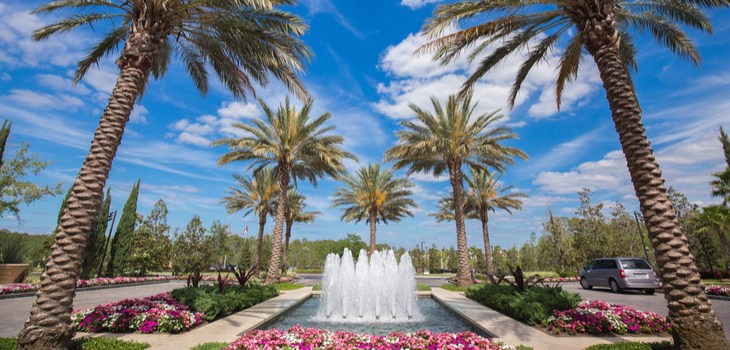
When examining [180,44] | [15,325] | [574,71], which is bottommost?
[15,325]

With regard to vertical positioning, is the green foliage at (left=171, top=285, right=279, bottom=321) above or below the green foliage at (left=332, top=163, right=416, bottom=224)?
below

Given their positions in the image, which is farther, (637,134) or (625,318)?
(625,318)

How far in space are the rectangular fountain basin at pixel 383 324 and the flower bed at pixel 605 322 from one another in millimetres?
1799

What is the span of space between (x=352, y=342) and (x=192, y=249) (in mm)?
31864

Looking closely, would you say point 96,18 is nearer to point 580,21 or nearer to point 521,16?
point 521,16

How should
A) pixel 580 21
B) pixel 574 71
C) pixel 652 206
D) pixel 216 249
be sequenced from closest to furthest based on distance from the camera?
pixel 652 206 < pixel 580 21 < pixel 574 71 < pixel 216 249

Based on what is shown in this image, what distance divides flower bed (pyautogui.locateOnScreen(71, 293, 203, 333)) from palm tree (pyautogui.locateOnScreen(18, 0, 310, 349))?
1966 mm

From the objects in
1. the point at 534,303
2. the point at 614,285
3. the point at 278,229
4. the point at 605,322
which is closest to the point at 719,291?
the point at 614,285

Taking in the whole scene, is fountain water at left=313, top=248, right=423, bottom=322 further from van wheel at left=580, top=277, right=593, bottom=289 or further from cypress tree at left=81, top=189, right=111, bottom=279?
cypress tree at left=81, top=189, right=111, bottom=279

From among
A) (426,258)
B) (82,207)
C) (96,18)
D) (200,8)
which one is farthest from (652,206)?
(426,258)

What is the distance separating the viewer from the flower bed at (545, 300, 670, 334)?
24.5 feet

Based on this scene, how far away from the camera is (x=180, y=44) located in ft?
36.0

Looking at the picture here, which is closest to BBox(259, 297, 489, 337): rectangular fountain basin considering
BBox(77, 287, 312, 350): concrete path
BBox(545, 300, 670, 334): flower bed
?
BBox(77, 287, 312, 350): concrete path

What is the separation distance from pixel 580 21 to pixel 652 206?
4.49m
